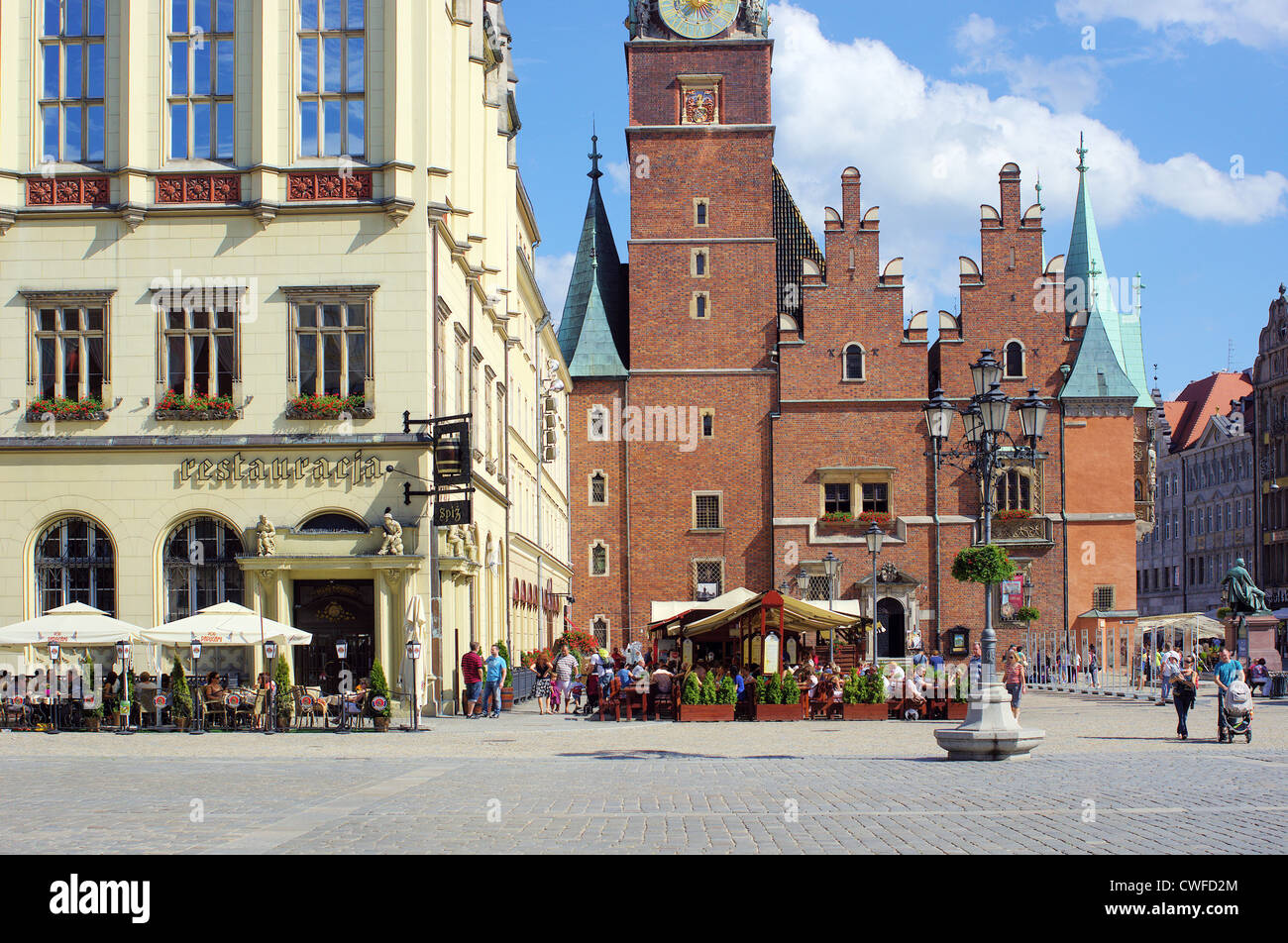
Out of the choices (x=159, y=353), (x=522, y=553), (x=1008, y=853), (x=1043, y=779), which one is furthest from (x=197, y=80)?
(x=1008, y=853)

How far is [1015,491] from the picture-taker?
6281cm

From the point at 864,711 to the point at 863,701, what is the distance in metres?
0.20

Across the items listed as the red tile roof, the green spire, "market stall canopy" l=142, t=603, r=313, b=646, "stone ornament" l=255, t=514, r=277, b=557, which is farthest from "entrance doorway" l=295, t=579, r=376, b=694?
the red tile roof

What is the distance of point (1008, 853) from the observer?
10.5 meters

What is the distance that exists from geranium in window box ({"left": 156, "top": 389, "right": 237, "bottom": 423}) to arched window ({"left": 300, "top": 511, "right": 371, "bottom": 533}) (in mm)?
2528

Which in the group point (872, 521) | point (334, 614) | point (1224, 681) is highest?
point (872, 521)

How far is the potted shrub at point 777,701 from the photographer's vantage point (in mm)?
29234

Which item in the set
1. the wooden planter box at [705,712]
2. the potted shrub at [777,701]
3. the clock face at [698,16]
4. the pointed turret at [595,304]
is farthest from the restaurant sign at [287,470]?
the clock face at [698,16]

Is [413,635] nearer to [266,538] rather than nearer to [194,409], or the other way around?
[266,538]

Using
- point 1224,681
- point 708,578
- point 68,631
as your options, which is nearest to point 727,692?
point 1224,681

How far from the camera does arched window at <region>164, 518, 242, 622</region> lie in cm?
2967

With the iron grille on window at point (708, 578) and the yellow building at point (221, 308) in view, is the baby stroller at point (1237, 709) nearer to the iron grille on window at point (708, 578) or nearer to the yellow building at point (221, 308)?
the yellow building at point (221, 308)
